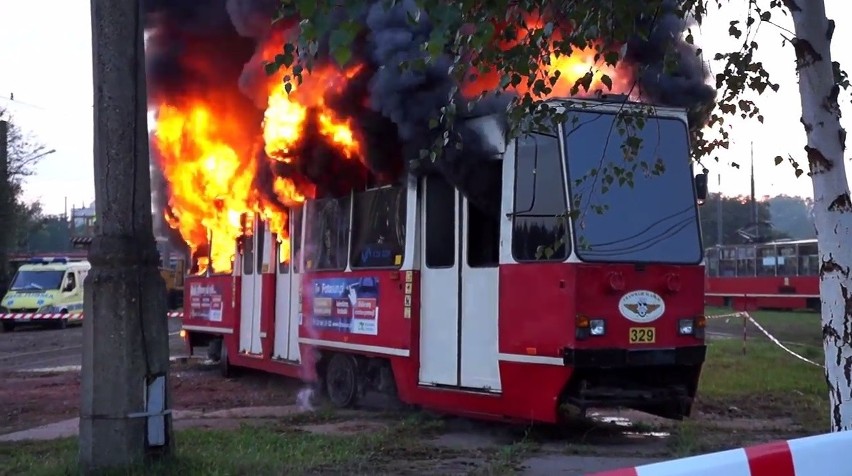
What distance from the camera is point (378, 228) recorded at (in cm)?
1148

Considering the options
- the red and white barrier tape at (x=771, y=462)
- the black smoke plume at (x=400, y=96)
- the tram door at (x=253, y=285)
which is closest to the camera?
the red and white barrier tape at (x=771, y=462)

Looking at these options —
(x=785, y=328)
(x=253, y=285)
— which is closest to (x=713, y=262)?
(x=785, y=328)

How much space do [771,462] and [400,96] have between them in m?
6.45

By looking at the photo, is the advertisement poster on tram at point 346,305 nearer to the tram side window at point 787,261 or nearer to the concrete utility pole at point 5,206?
the concrete utility pole at point 5,206

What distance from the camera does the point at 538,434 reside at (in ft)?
32.8

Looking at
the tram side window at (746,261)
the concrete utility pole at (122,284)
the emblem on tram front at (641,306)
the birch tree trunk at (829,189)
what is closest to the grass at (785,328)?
the tram side window at (746,261)

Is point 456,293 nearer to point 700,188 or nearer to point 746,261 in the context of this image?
point 700,188

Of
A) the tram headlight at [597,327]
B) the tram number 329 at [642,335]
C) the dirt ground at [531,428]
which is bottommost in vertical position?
the dirt ground at [531,428]

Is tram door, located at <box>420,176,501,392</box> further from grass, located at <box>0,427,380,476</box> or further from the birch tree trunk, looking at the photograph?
the birch tree trunk

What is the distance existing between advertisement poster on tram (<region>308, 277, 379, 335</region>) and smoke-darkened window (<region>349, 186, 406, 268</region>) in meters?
0.26

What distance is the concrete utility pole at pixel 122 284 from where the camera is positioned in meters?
7.16

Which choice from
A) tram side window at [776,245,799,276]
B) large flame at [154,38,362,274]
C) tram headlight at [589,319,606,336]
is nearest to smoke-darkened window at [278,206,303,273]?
large flame at [154,38,362,274]

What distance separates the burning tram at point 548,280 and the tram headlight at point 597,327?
2 centimetres

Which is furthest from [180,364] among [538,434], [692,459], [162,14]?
[692,459]
